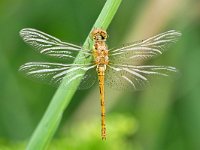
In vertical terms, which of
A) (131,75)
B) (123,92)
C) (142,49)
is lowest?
(123,92)

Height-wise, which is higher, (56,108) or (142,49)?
(142,49)

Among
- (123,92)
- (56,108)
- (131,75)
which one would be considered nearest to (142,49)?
(131,75)

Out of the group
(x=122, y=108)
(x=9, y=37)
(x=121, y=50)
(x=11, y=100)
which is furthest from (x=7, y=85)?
(x=121, y=50)

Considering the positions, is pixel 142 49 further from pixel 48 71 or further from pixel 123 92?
pixel 123 92

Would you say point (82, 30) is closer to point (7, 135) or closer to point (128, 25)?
point (128, 25)

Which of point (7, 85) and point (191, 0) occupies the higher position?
point (191, 0)

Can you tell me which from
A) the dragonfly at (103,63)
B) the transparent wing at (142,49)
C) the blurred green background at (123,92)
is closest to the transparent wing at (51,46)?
the dragonfly at (103,63)

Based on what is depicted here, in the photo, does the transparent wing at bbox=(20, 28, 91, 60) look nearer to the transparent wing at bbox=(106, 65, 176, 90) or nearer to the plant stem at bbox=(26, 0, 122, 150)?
the transparent wing at bbox=(106, 65, 176, 90)
